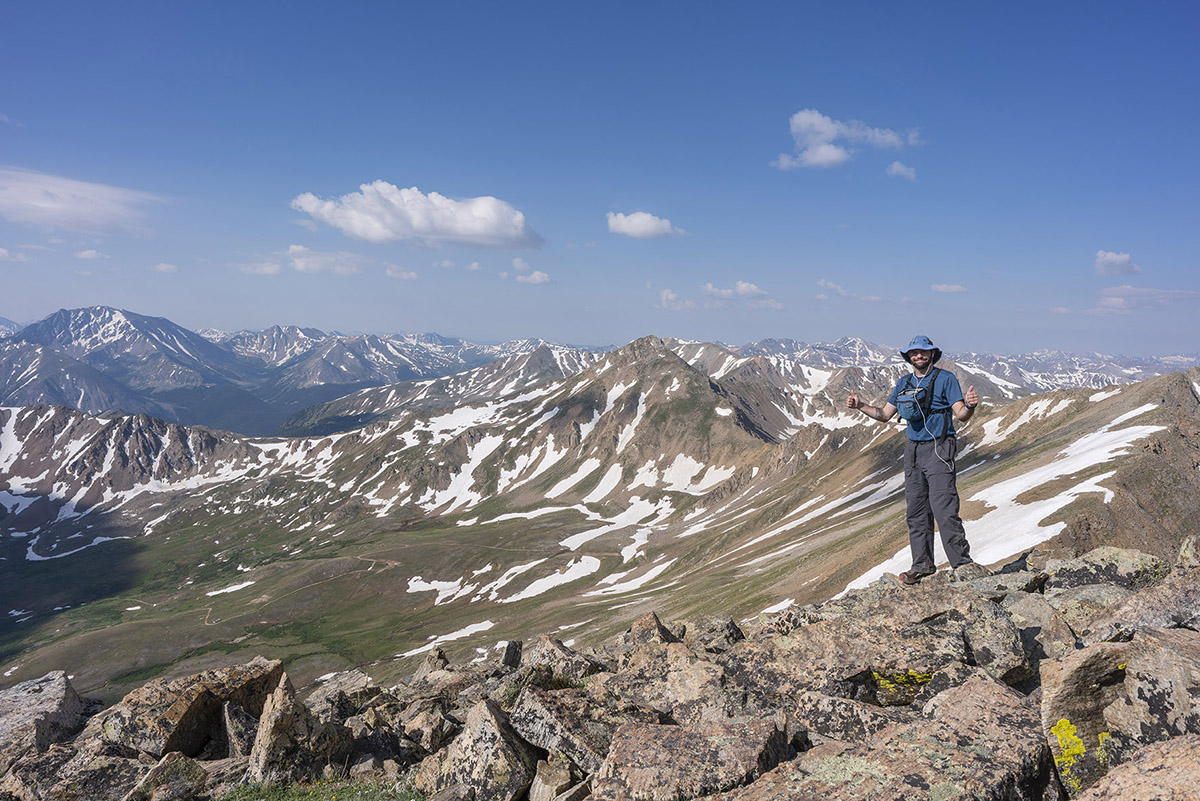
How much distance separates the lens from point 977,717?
8.08m

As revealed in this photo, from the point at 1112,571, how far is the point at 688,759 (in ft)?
54.7

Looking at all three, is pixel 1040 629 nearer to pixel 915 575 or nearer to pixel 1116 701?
pixel 915 575

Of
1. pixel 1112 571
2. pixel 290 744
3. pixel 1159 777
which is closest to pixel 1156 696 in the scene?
pixel 1159 777

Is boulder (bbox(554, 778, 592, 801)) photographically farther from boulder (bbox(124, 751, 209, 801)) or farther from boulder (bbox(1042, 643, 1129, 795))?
boulder (bbox(124, 751, 209, 801))

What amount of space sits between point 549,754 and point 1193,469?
64.0m

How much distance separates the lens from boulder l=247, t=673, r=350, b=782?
14.3 m

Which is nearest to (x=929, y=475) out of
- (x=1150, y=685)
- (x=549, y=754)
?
(x=1150, y=685)

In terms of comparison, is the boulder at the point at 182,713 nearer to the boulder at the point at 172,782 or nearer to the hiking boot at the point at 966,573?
the boulder at the point at 172,782

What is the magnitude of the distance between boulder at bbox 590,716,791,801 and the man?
1125cm

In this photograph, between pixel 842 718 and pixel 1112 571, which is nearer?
pixel 842 718

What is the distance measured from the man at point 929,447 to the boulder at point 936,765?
10189mm

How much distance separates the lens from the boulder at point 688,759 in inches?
321

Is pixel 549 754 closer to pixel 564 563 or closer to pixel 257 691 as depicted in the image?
pixel 257 691

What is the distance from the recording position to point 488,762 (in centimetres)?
1180
